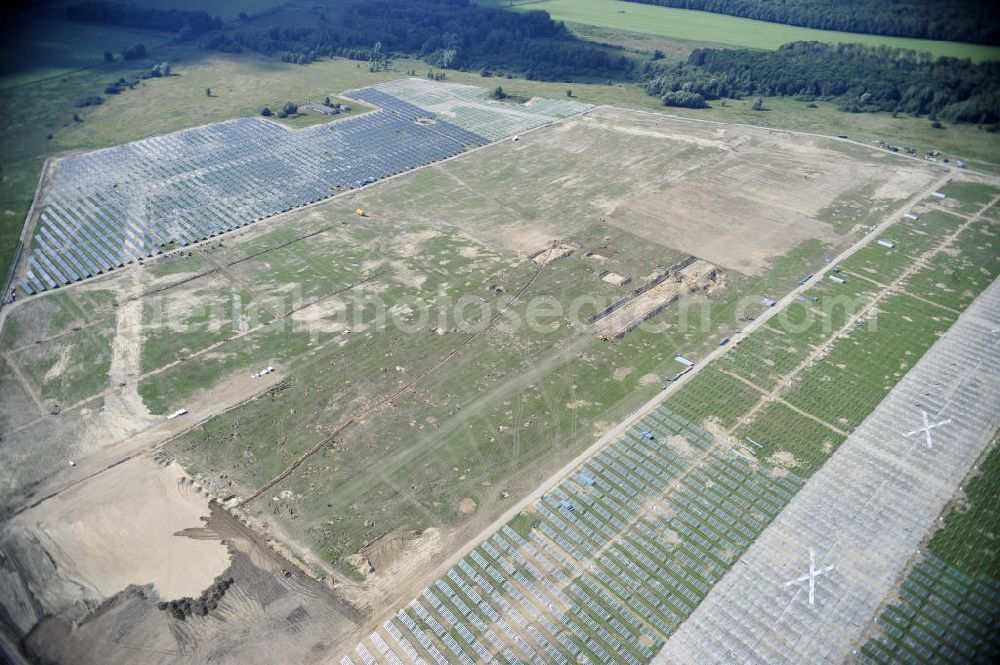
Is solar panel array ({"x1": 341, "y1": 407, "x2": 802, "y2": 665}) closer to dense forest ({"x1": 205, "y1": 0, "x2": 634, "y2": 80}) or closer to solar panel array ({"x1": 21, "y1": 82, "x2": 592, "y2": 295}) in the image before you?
solar panel array ({"x1": 21, "y1": 82, "x2": 592, "y2": 295})

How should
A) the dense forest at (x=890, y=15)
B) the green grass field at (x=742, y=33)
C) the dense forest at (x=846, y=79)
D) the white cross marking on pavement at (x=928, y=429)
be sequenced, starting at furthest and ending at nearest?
the dense forest at (x=890, y=15) → the green grass field at (x=742, y=33) → the dense forest at (x=846, y=79) → the white cross marking on pavement at (x=928, y=429)

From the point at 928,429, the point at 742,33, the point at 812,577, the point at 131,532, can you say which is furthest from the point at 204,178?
the point at 742,33

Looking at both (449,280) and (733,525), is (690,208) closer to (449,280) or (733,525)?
(449,280)

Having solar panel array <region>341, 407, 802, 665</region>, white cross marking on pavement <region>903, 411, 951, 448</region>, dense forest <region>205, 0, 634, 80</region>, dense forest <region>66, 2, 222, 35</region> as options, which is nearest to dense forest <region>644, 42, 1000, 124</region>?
dense forest <region>205, 0, 634, 80</region>

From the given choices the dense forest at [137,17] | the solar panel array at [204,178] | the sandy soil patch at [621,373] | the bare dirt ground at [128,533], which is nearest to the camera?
the bare dirt ground at [128,533]

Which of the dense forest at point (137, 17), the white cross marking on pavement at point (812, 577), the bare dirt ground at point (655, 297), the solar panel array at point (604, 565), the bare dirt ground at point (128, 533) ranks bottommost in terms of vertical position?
the white cross marking on pavement at point (812, 577)

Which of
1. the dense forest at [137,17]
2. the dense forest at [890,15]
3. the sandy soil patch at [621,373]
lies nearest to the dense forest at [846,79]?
the dense forest at [890,15]

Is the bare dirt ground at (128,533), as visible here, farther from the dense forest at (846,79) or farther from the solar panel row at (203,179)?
the dense forest at (846,79)
